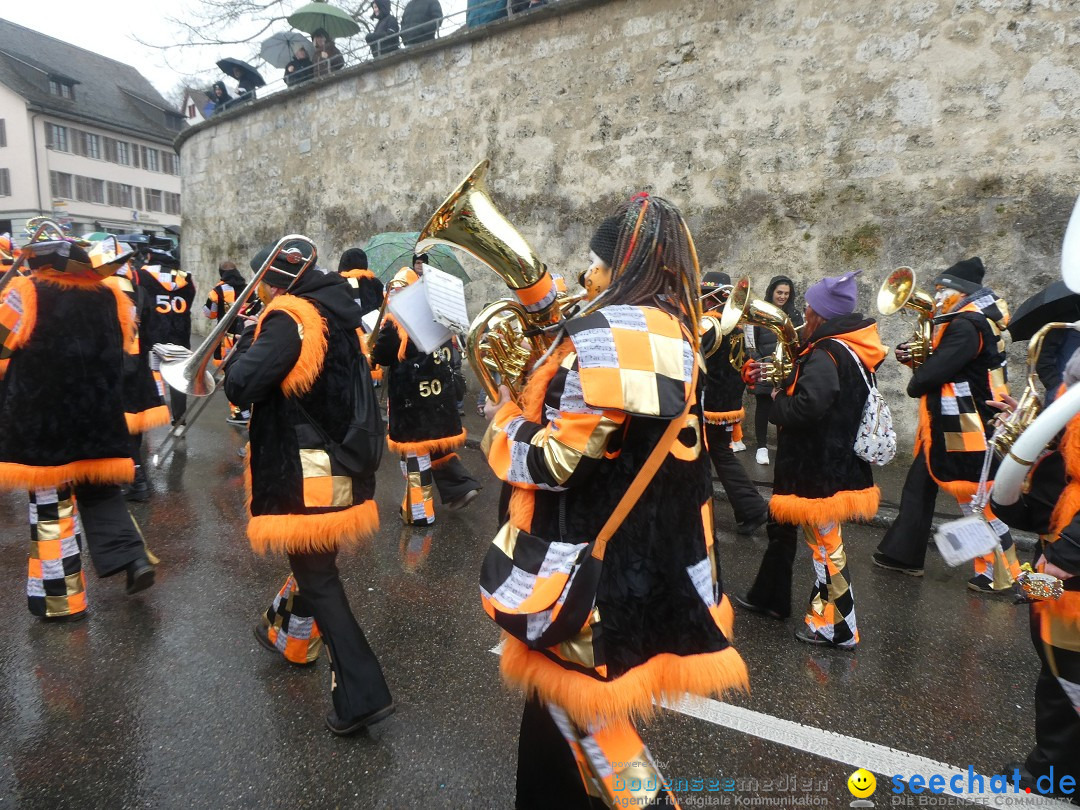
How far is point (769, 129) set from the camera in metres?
7.64

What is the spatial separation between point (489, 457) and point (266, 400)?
136 centimetres

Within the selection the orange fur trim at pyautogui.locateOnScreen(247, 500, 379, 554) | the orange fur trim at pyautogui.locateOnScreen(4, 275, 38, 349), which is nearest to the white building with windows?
the orange fur trim at pyautogui.locateOnScreen(4, 275, 38, 349)

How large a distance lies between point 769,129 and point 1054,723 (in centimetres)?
675

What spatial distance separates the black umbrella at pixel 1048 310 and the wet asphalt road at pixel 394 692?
1736 millimetres

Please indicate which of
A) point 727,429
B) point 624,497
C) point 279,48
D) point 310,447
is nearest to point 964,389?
point 727,429

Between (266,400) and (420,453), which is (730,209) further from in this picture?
(266,400)

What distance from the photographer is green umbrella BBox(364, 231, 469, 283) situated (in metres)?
6.09

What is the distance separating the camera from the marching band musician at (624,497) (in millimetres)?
1675

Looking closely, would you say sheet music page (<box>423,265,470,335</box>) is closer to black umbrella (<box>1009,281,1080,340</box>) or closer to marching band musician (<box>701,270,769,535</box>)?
black umbrella (<box>1009,281,1080,340</box>)

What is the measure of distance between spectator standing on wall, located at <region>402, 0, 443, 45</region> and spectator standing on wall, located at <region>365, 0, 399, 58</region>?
0.91 ft

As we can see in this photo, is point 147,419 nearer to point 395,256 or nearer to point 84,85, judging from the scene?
point 395,256

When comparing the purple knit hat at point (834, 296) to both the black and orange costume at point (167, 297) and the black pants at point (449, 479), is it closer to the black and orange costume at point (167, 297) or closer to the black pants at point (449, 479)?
the black pants at point (449, 479)

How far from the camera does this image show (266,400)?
2.82 metres

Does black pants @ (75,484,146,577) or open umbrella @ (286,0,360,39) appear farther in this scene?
open umbrella @ (286,0,360,39)
